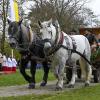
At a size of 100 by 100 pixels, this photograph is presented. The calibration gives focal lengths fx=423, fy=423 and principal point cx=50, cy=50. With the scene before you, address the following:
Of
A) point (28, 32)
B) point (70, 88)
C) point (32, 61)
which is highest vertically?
point (28, 32)

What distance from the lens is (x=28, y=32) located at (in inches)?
549

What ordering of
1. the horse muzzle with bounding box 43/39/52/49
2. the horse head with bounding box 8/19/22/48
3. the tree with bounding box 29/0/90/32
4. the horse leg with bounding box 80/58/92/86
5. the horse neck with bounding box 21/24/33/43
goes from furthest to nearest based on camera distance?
the tree with bounding box 29/0/90/32, the horse leg with bounding box 80/58/92/86, the horse neck with bounding box 21/24/33/43, the horse head with bounding box 8/19/22/48, the horse muzzle with bounding box 43/39/52/49

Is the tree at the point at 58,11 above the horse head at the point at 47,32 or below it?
above

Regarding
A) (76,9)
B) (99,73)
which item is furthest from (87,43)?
(76,9)

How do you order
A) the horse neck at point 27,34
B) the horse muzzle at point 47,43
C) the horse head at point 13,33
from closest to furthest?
the horse muzzle at point 47,43 → the horse head at point 13,33 → the horse neck at point 27,34

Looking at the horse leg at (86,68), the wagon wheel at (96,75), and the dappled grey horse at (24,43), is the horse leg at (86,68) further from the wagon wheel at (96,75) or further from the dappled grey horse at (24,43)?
the dappled grey horse at (24,43)

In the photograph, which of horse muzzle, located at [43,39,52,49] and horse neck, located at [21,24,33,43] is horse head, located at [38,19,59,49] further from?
horse neck, located at [21,24,33,43]

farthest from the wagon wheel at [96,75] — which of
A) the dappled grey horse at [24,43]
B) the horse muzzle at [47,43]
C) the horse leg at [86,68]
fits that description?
the horse muzzle at [47,43]

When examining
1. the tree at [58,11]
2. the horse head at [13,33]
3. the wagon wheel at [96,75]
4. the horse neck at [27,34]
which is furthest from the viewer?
the tree at [58,11]

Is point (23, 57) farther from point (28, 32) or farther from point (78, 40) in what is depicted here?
point (78, 40)

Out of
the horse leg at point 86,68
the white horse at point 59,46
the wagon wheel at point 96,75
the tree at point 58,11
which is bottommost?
the wagon wheel at point 96,75

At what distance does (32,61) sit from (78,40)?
6.14 feet

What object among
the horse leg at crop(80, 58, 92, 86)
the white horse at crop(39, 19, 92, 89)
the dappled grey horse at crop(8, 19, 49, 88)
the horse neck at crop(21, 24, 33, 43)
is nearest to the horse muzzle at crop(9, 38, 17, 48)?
the dappled grey horse at crop(8, 19, 49, 88)

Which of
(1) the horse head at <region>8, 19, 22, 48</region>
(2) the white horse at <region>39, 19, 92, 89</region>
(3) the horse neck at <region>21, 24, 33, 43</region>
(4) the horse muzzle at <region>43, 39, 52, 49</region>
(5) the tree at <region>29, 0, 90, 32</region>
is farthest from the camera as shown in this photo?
(5) the tree at <region>29, 0, 90, 32</region>
